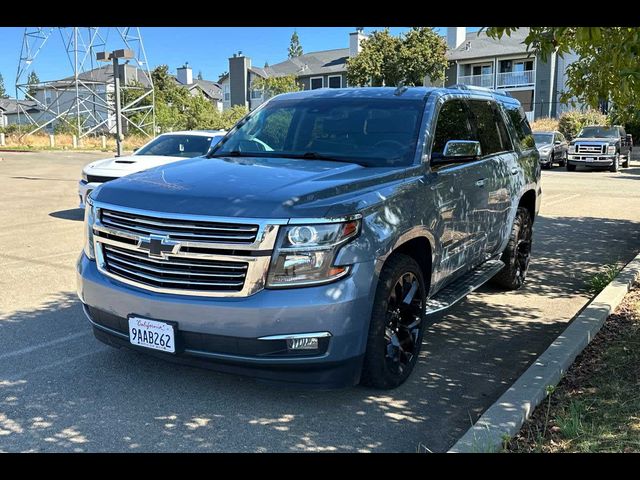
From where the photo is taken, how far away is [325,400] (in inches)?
164

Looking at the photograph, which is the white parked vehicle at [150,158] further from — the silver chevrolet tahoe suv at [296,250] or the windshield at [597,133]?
the windshield at [597,133]

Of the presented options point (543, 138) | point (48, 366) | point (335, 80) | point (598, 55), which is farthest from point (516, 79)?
point (48, 366)

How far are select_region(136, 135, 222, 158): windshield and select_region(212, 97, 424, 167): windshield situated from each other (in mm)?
6421

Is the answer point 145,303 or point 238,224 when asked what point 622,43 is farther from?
point 145,303

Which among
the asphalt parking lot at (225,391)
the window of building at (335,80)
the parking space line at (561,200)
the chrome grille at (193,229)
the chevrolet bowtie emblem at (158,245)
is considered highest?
the window of building at (335,80)

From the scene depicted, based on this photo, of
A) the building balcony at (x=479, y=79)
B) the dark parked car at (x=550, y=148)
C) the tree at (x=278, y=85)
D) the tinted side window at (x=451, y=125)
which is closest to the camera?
the tinted side window at (x=451, y=125)

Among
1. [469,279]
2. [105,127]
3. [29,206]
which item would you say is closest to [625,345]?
[469,279]

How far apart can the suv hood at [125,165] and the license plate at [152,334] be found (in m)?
7.36

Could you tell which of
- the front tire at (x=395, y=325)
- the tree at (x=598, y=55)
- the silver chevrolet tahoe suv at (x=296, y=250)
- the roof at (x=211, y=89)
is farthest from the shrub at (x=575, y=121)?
the roof at (x=211, y=89)

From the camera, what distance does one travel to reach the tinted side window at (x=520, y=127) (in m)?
7.00

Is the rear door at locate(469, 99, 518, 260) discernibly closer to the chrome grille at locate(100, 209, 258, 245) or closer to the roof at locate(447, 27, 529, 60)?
the chrome grille at locate(100, 209, 258, 245)

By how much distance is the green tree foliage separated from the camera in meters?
48.6


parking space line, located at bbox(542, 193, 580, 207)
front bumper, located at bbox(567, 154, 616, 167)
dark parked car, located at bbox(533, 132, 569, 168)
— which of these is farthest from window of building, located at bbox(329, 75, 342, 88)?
parking space line, located at bbox(542, 193, 580, 207)

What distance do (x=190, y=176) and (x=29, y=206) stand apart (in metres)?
10.7
